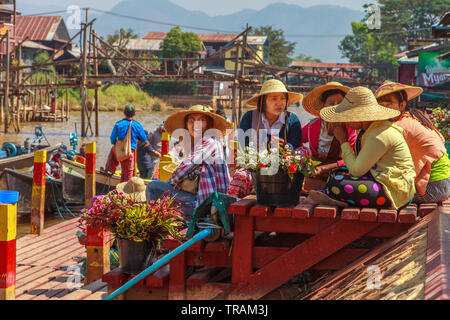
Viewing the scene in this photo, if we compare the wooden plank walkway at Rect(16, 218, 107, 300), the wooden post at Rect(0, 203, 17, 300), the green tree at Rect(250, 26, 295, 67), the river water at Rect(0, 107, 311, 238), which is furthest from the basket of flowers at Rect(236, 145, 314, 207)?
the green tree at Rect(250, 26, 295, 67)

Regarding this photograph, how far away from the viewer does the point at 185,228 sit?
491 centimetres

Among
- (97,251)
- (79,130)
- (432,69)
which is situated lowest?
(79,130)

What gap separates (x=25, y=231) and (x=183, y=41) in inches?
1763

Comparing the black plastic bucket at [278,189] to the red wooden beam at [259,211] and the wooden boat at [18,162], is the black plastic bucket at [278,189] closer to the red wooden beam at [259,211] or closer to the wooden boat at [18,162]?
the red wooden beam at [259,211]

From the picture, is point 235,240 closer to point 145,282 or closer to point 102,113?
point 145,282

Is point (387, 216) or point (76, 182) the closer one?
point (387, 216)

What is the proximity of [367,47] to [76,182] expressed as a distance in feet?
199

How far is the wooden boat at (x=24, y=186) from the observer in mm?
12365

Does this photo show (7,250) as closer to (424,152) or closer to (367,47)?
(424,152)

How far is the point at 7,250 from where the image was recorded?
5.43 metres

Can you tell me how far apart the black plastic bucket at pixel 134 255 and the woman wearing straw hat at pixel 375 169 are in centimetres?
141

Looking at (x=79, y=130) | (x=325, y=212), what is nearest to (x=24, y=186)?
(x=325, y=212)

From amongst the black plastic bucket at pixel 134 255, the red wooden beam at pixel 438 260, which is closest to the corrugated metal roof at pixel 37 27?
the black plastic bucket at pixel 134 255
